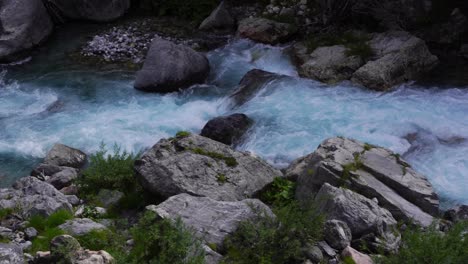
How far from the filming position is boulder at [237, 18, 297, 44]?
1744 cm

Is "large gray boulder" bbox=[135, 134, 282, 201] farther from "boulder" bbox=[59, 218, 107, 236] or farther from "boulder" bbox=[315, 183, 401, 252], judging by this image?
"boulder" bbox=[315, 183, 401, 252]

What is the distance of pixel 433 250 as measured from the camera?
20.9 feet

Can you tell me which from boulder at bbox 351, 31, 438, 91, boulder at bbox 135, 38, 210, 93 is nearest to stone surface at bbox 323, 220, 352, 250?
boulder at bbox 351, 31, 438, 91

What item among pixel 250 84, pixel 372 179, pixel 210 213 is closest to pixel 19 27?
pixel 250 84

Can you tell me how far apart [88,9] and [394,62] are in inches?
408

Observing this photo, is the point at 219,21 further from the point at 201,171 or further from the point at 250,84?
the point at 201,171

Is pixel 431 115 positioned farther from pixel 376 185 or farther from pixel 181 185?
pixel 181 185

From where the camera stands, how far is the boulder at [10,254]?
6.26 metres

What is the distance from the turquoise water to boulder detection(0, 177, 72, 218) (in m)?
2.56

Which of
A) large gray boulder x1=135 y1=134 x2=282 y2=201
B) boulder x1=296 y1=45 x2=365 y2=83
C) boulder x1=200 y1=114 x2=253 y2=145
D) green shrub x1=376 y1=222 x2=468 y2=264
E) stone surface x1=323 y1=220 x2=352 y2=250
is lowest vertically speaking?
boulder x1=200 y1=114 x2=253 y2=145

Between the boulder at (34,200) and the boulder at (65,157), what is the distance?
7.42 ft

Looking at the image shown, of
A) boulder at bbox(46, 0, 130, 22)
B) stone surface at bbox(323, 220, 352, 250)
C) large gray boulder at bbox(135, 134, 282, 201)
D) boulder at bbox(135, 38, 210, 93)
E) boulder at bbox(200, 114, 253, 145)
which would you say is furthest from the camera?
boulder at bbox(46, 0, 130, 22)

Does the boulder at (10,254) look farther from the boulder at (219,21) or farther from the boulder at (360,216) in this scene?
the boulder at (219,21)

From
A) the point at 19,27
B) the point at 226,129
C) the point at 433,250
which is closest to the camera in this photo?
the point at 433,250
